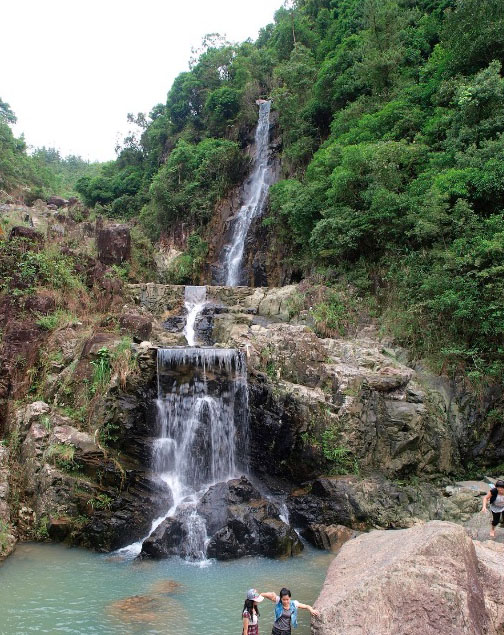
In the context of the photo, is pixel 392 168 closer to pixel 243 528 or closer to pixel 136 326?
pixel 136 326

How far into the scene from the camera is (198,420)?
486 inches

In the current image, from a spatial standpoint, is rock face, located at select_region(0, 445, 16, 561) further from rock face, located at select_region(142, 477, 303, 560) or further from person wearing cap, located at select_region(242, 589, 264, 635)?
person wearing cap, located at select_region(242, 589, 264, 635)

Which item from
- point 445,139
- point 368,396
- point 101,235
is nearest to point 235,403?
point 368,396

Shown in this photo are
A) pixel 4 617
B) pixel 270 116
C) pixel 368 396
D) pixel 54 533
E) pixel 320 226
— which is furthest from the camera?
pixel 270 116

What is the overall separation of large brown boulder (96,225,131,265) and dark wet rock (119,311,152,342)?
5902 mm

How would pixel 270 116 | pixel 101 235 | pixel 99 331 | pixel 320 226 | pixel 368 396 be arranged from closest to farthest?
pixel 368 396
pixel 99 331
pixel 320 226
pixel 101 235
pixel 270 116

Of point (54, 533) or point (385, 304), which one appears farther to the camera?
point (385, 304)

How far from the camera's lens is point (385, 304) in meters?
16.0

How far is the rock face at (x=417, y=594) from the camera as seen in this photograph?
5355mm

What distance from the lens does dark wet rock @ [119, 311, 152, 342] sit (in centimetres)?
1388

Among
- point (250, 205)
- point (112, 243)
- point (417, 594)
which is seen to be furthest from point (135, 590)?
point (250, 205)

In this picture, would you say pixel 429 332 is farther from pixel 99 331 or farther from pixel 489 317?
pixel 99 331

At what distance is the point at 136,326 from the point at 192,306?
16.5 feet

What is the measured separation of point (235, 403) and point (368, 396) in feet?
11.7
